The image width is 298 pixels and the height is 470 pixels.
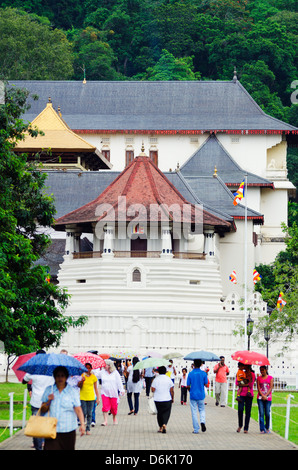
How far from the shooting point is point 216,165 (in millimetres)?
73750

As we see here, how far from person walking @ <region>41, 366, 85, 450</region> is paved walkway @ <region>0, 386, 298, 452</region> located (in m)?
1.46

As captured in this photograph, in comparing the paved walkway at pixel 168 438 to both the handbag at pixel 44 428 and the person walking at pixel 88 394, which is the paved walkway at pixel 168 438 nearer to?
the person walking at pixel 88 394

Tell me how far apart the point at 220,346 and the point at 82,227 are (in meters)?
11.7

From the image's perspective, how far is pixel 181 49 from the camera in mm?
109562

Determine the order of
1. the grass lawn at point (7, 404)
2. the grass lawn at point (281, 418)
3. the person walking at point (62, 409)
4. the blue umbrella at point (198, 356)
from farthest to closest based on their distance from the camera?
1. the blue umbrella at point (198, 356)
2. the grass lawn at point (281, 418)
3. the grass lawn at point (7, 404)
4. the person walking at point (62, 409)

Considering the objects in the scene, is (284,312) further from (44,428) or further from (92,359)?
(44,428)

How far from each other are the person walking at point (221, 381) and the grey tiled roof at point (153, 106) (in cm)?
4766

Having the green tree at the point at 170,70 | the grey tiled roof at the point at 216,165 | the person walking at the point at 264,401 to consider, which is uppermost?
the green tree at the point at 170,70

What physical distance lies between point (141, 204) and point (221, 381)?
1004 inches

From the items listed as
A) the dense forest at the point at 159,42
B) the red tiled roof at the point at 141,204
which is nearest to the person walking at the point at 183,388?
the red tiled roof at the point at 141,204

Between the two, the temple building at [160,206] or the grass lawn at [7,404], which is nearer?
the grass lawn at [7,404]

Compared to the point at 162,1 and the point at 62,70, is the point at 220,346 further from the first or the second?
the point at 162,1

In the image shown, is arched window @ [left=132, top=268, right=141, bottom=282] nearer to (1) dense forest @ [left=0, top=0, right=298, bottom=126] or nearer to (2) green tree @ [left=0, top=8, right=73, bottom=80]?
(2) green tree @ [left=0, top=8, right=73, bottom=80]

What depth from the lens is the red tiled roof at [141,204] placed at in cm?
5259
